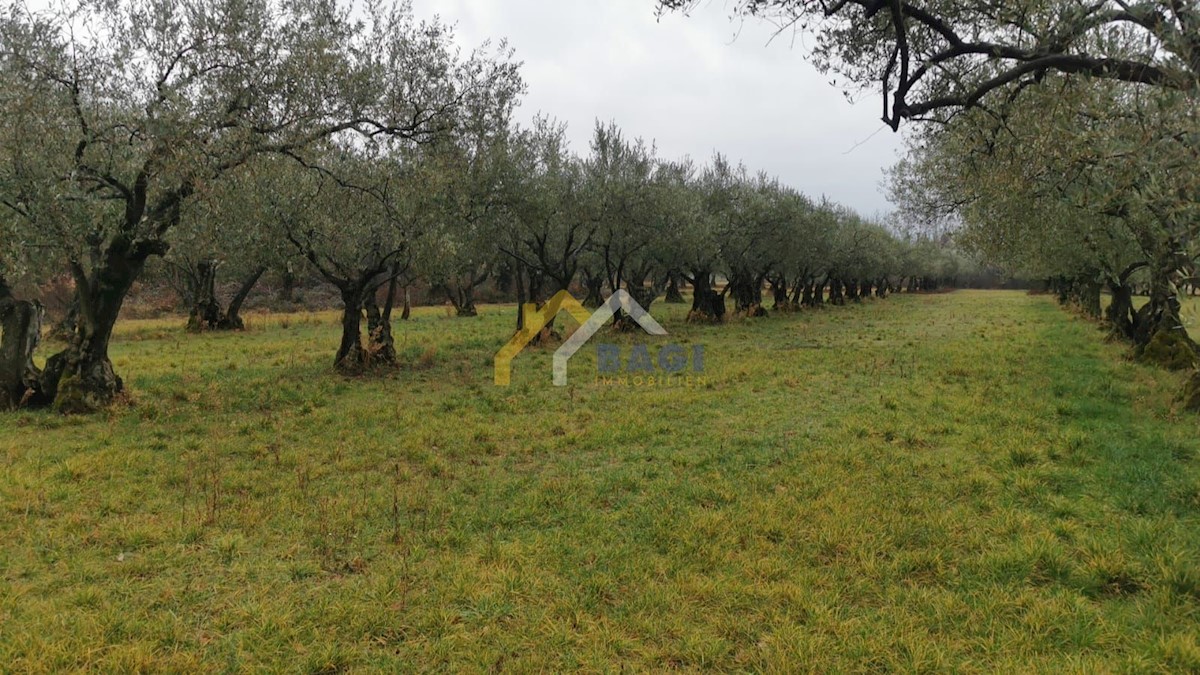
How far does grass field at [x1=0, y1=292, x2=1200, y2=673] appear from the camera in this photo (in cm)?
459

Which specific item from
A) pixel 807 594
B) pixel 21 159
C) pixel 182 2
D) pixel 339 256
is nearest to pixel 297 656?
pixel 807 594

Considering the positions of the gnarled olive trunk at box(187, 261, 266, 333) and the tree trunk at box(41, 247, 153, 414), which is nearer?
the tree trunk at box(41, 247, 153, 414)

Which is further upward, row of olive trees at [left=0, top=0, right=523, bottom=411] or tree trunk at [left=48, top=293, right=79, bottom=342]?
row of olive trees at [left=0, top=0, right=523, bottom=411]

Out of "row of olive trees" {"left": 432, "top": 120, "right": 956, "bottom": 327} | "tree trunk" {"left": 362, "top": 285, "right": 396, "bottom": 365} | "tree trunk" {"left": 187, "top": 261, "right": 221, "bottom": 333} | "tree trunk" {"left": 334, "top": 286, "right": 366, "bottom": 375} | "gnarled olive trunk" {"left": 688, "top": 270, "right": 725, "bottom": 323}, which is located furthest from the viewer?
"gnarled olive trunk" {"left": 688, "top": 270, "right": 725, "bottom": 323}

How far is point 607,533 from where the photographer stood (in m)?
6.60

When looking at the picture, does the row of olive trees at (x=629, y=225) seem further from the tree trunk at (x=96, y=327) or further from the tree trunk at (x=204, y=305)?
the tree trunk at (x=204, y=305)

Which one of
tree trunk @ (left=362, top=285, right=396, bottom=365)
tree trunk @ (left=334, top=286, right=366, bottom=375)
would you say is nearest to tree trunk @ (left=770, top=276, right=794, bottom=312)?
tree trunk @ (left=362, top=285, right=396, bottom=365)

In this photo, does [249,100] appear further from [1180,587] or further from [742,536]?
[1180,587]

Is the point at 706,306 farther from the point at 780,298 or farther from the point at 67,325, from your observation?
the point at 67,325

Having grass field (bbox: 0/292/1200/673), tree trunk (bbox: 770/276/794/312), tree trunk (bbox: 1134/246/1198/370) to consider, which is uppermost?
tree trunk (bbox: 770/276/794/312)

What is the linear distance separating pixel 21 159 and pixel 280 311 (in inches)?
1502

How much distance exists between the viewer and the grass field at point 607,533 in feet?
15.0

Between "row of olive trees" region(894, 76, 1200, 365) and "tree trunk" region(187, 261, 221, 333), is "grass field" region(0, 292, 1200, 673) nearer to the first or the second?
"row of olive trees" region(894, 76, 1200, 365)

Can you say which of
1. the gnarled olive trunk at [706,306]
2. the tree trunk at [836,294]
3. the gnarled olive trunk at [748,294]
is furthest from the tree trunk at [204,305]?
the tree trunk at [836,294]
